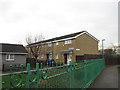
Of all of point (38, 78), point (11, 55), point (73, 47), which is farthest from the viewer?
point (73, 47)

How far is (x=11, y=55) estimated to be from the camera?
21359mm

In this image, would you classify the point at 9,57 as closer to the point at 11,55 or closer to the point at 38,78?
the point at 11,55

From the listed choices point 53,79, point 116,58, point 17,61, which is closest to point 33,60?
point 17,61

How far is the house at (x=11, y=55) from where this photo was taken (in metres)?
20.1

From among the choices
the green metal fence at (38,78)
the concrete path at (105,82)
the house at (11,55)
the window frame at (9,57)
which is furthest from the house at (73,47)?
the green metal fence at (38,78)

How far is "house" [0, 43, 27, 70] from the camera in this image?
65.9ft

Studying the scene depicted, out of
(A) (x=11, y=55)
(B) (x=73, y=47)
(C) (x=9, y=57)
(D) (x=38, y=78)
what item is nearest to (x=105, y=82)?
(D) (x=38, y=78)

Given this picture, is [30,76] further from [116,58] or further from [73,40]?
[116,58]

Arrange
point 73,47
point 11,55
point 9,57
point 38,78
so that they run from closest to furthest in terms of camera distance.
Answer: point 38,78 → point 9,57 → point 11,55 → point 73,47

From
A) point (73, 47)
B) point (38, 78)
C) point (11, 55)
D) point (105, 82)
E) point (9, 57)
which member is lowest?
point (105, 82)

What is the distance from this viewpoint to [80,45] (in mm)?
28375

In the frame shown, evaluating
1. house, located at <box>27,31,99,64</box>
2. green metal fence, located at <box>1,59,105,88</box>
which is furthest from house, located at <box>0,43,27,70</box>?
green metal fence, located at <box>1,59,105,88</box>

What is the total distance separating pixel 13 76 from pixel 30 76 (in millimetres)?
441

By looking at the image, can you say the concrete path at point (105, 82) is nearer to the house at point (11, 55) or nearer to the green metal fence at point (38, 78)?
the green metal fence at point (38, 78)
